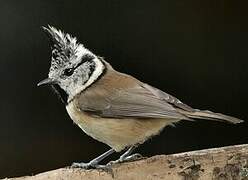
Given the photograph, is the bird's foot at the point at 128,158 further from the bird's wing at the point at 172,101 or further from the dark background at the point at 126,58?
the dark background at the point at 126,58

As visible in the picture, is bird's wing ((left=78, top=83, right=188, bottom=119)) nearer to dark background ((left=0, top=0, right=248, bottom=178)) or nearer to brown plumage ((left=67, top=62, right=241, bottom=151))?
brown plumage ((left=67, top=62, right=241, bottom=151))

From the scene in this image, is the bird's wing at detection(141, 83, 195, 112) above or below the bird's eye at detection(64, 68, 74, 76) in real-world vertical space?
below

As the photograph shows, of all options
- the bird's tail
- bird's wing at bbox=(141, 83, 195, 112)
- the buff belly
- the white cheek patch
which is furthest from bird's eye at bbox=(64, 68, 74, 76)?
the bird's tail

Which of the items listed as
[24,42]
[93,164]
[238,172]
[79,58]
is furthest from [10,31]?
[238,172]

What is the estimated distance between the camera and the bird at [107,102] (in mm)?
4113

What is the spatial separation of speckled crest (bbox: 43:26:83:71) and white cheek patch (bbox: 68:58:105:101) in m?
0.19

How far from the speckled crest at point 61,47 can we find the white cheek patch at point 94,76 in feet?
0.61

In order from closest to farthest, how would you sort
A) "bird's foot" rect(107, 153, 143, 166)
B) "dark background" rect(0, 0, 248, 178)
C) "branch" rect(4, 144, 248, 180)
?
"branch" rect(4, 144, 248, 180)
"bird's foot" rect(107, 153, 143, 166)
"dark background" rect(0, 0, 248, 178)

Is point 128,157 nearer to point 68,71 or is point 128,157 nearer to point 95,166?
point 95,166

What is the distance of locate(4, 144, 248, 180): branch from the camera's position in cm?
384

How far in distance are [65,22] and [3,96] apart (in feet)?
2.44

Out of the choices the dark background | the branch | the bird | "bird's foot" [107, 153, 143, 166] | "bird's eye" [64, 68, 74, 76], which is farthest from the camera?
the dark background

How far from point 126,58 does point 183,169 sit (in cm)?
203

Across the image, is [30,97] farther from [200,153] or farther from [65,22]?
[200,153]
